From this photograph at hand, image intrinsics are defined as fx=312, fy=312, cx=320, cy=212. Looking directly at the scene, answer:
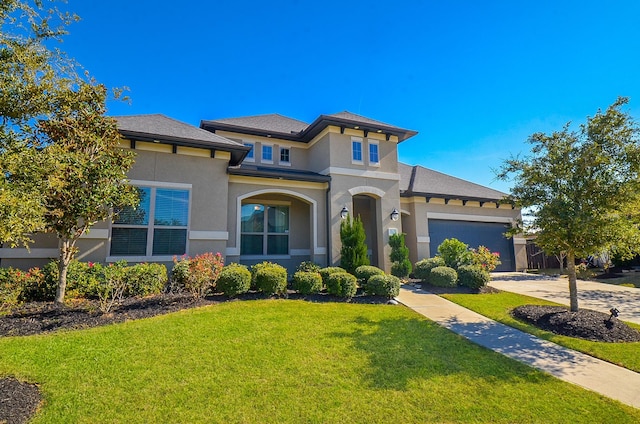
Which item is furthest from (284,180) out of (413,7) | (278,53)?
(413,7)

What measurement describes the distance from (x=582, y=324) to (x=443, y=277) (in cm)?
431

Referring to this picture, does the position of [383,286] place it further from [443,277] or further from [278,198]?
[278,198]

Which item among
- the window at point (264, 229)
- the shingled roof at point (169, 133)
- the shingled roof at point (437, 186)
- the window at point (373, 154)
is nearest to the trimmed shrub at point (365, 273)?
Result: the window at point (264, 229)

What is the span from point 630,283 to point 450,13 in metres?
13.1

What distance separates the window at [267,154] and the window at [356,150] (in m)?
4.00

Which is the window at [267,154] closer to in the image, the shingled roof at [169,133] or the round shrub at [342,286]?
the shingled roof at [169,133]

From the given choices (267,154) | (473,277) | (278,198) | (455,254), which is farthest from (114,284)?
(455,254)

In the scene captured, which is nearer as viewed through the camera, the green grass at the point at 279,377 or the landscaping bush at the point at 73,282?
the green grass at the point at 279,377

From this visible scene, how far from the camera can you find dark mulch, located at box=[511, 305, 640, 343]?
249 inches

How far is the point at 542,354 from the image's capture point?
5586 mm

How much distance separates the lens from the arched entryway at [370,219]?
47.1 feet

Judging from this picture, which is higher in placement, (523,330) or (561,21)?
(561,21)

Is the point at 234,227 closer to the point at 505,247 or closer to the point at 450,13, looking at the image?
the point at 450,13

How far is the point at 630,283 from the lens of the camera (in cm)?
1285
